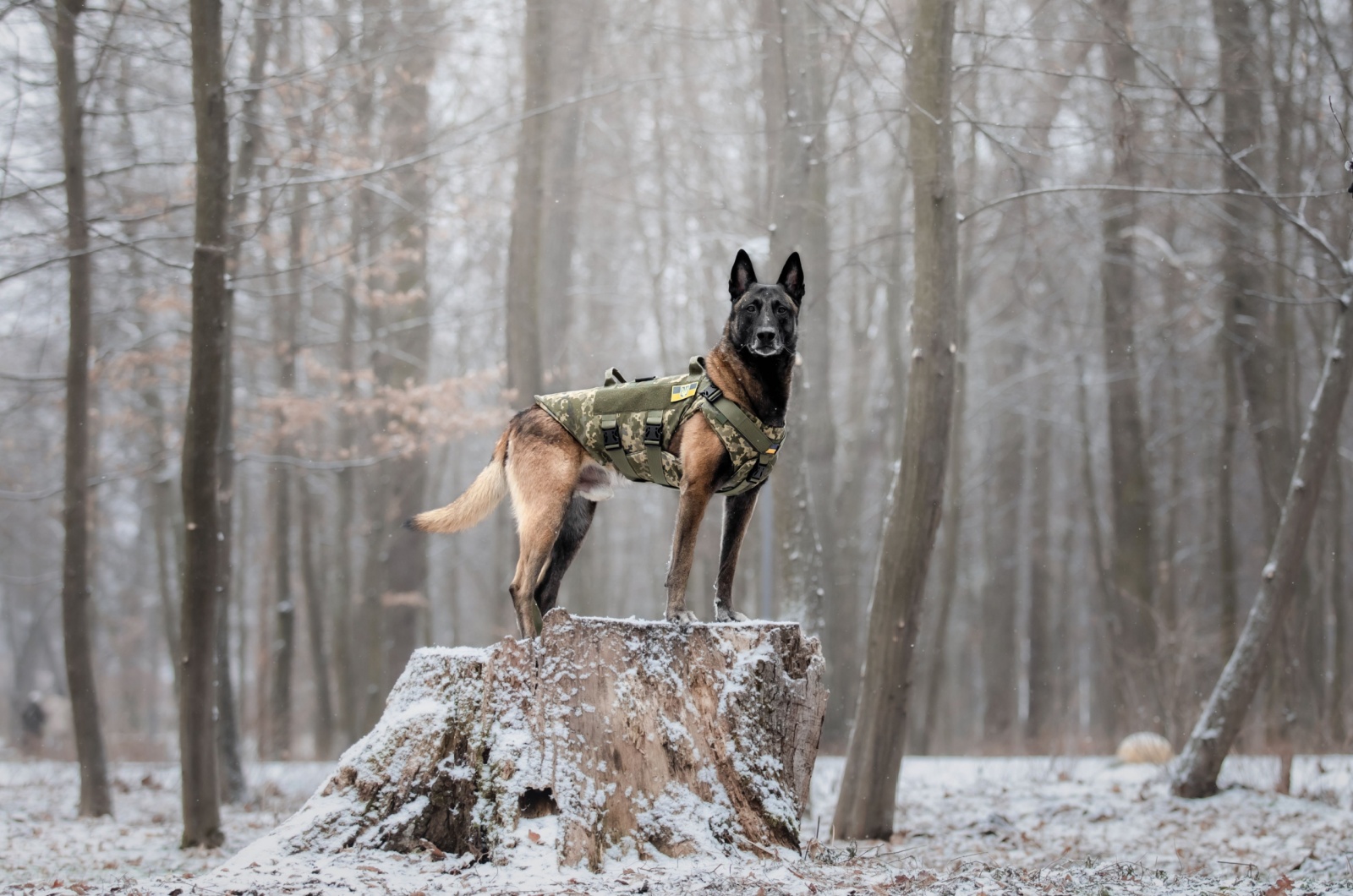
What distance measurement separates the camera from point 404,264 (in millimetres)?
17766

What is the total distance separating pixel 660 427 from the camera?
5930 mm

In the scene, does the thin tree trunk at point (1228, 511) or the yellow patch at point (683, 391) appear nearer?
the yellow patch at point (683, 391)

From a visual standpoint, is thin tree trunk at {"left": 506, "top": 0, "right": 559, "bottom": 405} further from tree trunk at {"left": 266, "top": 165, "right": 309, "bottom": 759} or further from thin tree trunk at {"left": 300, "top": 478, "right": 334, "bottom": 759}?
thin tree trunk at {"left": 300, "top": 478, "right": 334, "bottom": 759}

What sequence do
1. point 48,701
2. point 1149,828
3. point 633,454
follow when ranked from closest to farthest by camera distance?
point 633,454 < point 1149,828 < point 48,701

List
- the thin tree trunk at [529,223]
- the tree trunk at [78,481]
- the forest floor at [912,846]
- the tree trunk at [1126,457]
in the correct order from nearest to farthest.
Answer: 1. the forest floor at [912,846]
2. the tree trunk at [78,481]
3. the thin tree trunk at [529,223]
4. the tree trunk at [1126,457]

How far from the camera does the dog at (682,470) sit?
228 inches

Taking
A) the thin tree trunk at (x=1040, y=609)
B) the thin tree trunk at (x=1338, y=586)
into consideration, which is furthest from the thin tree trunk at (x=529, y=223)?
the thin tree trunk at (x=1040, y=609)

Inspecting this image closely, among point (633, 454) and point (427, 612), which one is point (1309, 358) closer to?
point (427, 612)

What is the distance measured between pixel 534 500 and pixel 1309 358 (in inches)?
795

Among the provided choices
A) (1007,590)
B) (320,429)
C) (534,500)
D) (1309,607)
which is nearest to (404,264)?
(320,429)

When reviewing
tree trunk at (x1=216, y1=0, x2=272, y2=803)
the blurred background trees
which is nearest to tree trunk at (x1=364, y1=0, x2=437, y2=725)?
the blurred background trees

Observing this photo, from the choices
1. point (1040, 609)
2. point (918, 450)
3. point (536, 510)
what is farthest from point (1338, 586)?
point (536, 510)

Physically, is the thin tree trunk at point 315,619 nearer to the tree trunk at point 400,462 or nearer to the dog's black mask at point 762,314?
the tree trunk at point 400,462

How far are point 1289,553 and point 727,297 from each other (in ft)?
30.5
